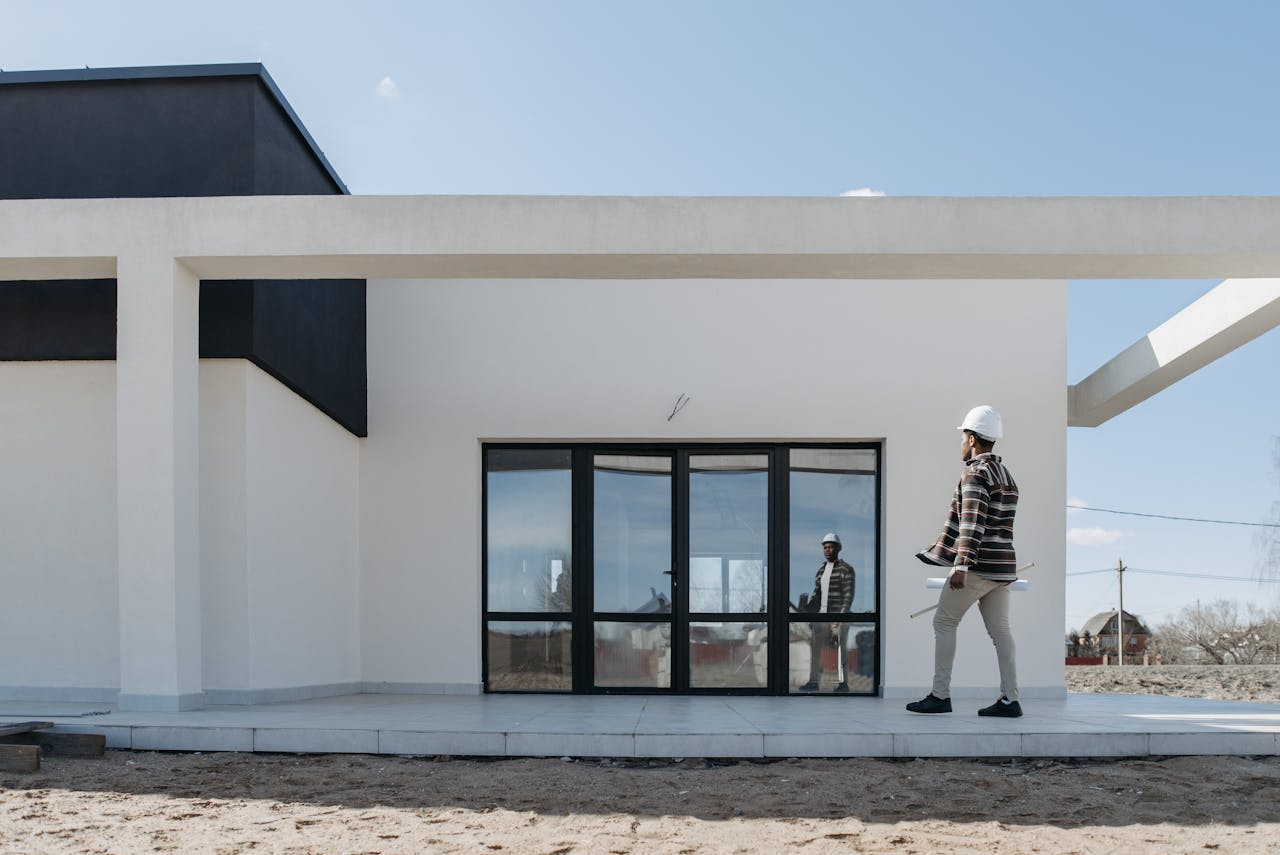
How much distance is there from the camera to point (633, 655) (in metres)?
8.89

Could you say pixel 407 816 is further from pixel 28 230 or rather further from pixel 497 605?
pixel 497 605

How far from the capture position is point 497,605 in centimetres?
898

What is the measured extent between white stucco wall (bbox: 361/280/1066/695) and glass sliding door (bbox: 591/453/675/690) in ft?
1.08

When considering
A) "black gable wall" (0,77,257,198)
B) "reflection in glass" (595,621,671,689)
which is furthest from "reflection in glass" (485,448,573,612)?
"black gable wall" (0,77,257,198)

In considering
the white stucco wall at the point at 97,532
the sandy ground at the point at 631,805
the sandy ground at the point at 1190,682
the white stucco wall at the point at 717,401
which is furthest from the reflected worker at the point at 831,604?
the white stucco wall at the point at 97,532

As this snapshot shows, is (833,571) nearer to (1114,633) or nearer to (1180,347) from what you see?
(1180,347)

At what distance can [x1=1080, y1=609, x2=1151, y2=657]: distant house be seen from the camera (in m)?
37.7

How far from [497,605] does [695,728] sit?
356 centimetres

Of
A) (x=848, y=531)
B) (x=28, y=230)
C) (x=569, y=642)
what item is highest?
(x=28, y=230)

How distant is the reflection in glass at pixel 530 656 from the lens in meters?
8.87

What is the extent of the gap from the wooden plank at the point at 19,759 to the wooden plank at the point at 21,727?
0.65ft

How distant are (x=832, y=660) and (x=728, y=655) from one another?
80 centimetres

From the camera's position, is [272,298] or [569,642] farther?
[569,642]

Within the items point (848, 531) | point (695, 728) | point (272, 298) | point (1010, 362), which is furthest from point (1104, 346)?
point (272, 298)
